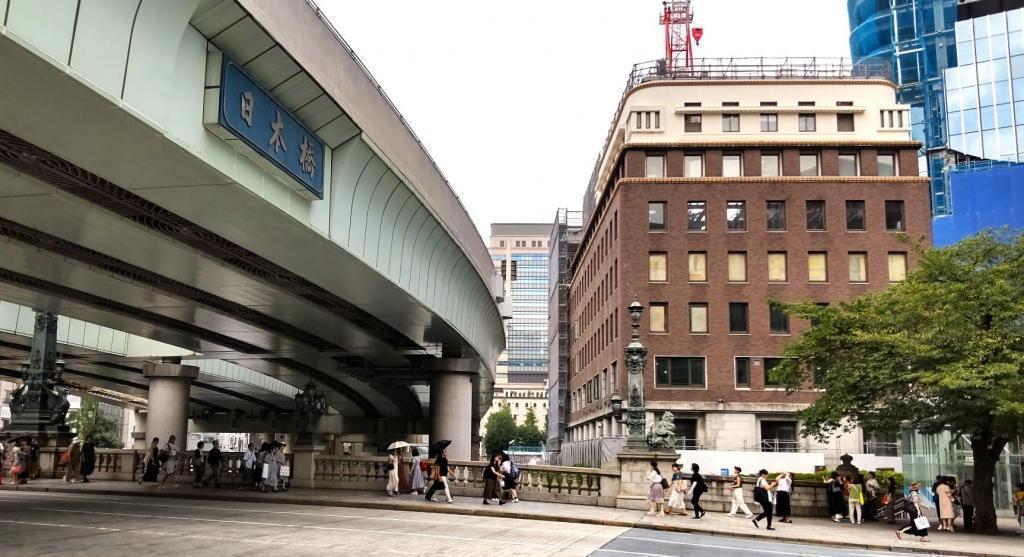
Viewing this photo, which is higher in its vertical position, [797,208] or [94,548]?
[797,208]

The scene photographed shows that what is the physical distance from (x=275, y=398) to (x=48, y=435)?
120 feet

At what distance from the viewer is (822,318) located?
90.6 ft

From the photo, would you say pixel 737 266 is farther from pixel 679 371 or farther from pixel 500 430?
pixel 500 430

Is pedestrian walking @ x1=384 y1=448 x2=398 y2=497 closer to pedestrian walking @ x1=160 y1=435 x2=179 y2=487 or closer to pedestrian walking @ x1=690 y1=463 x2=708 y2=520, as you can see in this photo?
pedestrian walking @ x1=160 y1=435 x2=179 y2=487

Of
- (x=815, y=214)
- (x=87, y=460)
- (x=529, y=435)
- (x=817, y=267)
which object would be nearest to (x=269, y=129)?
(x=87, y=460)

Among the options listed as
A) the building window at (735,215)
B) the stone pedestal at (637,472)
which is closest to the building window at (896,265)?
the building window at (735,215)

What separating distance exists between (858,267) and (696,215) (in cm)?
975

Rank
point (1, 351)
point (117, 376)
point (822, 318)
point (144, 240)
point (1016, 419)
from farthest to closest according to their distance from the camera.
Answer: point (117, 376), point (1, 351), point (822, 318), point (1016, 419), point (144, 240)

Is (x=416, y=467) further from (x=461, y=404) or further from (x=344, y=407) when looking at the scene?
(x=344, y=407)

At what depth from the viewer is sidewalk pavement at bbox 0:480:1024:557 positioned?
19.8m

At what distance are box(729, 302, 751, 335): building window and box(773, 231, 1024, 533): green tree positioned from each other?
24.5 m

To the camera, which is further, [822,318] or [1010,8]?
[1010,8]

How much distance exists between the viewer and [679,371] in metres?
51.8

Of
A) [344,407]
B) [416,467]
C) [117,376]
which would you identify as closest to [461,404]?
[416,467]
